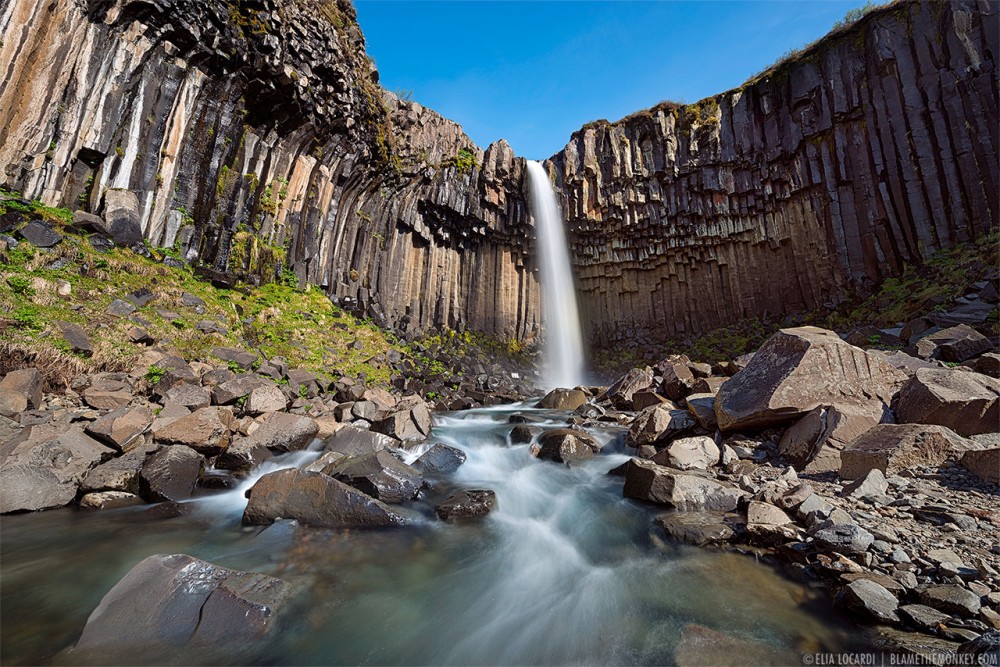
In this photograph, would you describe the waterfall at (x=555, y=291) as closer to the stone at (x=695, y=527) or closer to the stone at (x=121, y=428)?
the stone at (x=695, y=527)

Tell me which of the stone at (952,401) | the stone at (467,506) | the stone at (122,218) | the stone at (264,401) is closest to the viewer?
the stone at (952,401)

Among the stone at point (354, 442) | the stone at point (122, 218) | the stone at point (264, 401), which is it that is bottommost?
the stone at point (354, 442)

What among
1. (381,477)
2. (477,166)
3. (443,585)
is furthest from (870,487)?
(477,166)

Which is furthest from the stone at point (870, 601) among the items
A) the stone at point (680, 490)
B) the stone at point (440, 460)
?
the stone at point (440, 460)

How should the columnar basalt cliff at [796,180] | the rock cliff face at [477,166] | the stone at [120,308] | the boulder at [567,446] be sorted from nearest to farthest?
the boulder at [567,446], the stone at [120,308], the rock cliff face at [477,166], the columnar basalt cliff at [796,180]

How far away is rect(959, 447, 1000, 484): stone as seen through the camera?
13.4 ft

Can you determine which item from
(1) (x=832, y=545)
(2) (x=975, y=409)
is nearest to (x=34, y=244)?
(1) (x=832, y=545)

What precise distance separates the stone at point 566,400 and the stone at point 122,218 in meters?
14.2

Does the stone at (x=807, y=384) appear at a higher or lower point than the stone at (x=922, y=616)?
higher

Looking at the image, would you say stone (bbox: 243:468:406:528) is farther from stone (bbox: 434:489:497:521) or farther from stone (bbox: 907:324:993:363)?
stone (bbox: 907:324:993:363)

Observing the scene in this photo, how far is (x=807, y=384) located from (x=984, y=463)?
2.18m

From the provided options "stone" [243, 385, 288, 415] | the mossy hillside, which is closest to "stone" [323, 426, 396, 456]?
"stone" [243, 385, 288, 415]

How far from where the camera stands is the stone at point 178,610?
285 centimetres

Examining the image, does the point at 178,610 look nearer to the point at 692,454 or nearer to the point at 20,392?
the point at 20,392
